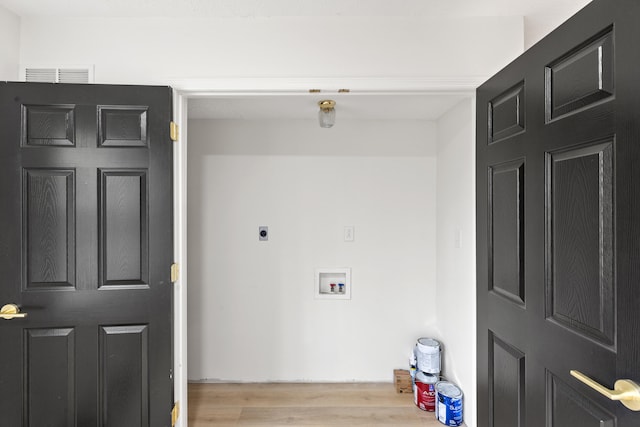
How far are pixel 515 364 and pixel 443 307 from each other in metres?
1.04

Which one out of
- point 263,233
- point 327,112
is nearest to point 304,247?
point 263,233

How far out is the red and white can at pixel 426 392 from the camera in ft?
7.10

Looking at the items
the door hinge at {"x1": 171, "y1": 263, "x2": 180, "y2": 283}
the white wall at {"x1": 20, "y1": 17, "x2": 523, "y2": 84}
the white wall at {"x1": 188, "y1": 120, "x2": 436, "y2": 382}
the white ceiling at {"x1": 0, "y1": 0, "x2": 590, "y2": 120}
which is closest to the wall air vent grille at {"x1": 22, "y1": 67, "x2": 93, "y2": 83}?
the white wall at {"x1": 20, "y1": 17, "x2": 523, "y2": 84}

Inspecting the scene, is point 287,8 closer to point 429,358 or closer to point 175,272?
point 175,272

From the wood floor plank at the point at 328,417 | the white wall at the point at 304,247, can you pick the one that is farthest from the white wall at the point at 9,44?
the wood floor plank at the point at 328,417

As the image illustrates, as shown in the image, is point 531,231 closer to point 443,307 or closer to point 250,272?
point 443,307

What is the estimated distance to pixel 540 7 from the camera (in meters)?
1.59

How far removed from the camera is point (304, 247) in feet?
8.36

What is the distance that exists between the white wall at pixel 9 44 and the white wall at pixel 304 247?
3.46 feet

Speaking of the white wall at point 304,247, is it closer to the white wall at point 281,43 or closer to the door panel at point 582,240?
the white wall at point 281,43

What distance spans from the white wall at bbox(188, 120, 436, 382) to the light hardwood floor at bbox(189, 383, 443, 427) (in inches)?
4.2

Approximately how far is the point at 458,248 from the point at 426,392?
101 cm

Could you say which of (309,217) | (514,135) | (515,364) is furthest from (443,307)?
(514,135)

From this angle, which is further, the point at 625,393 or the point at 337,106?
the point at 337,106
